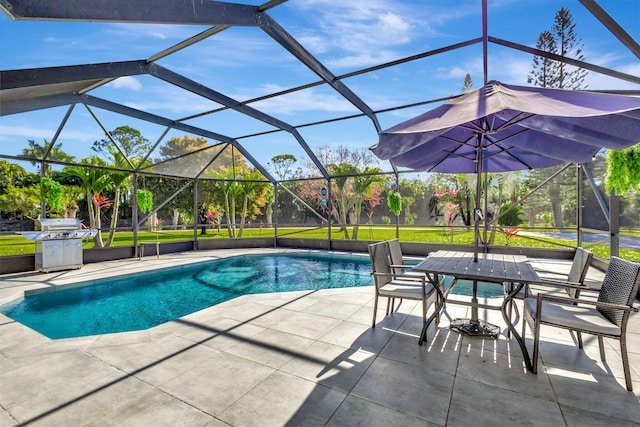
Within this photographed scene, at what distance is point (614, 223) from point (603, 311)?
14.8 ft

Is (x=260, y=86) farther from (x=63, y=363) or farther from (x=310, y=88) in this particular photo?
(x=63, y=363)

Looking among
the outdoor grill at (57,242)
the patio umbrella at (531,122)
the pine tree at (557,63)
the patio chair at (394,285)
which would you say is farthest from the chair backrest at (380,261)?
the pine tree at (557,63)

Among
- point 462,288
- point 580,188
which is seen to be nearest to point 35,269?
point 462,288

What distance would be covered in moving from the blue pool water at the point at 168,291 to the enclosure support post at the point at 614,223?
7.35 feet

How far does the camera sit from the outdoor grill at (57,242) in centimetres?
653

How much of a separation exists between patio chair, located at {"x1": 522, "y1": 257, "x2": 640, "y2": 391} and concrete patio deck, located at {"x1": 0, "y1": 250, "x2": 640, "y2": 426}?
0.36 m

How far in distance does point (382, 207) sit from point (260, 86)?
10473 millimetres

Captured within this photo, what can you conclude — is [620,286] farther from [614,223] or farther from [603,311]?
[614,223]

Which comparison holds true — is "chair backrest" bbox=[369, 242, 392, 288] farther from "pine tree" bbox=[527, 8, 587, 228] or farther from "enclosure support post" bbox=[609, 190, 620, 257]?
"pine tree" bbox=[527, 8, 587, 228]

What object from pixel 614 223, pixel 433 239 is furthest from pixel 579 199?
pixel 433 239

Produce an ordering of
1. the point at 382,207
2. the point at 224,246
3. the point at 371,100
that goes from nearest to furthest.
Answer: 1. the point at 371,100
2. the point at 224,246
3. the point at 382,207

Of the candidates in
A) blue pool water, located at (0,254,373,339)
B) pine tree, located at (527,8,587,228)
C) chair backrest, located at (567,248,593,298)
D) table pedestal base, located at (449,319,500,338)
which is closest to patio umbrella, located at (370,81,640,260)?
chair backrest, located at (567,248,593,298)

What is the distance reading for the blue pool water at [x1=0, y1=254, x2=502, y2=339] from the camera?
457 cm

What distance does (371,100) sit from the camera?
6.67 metres
